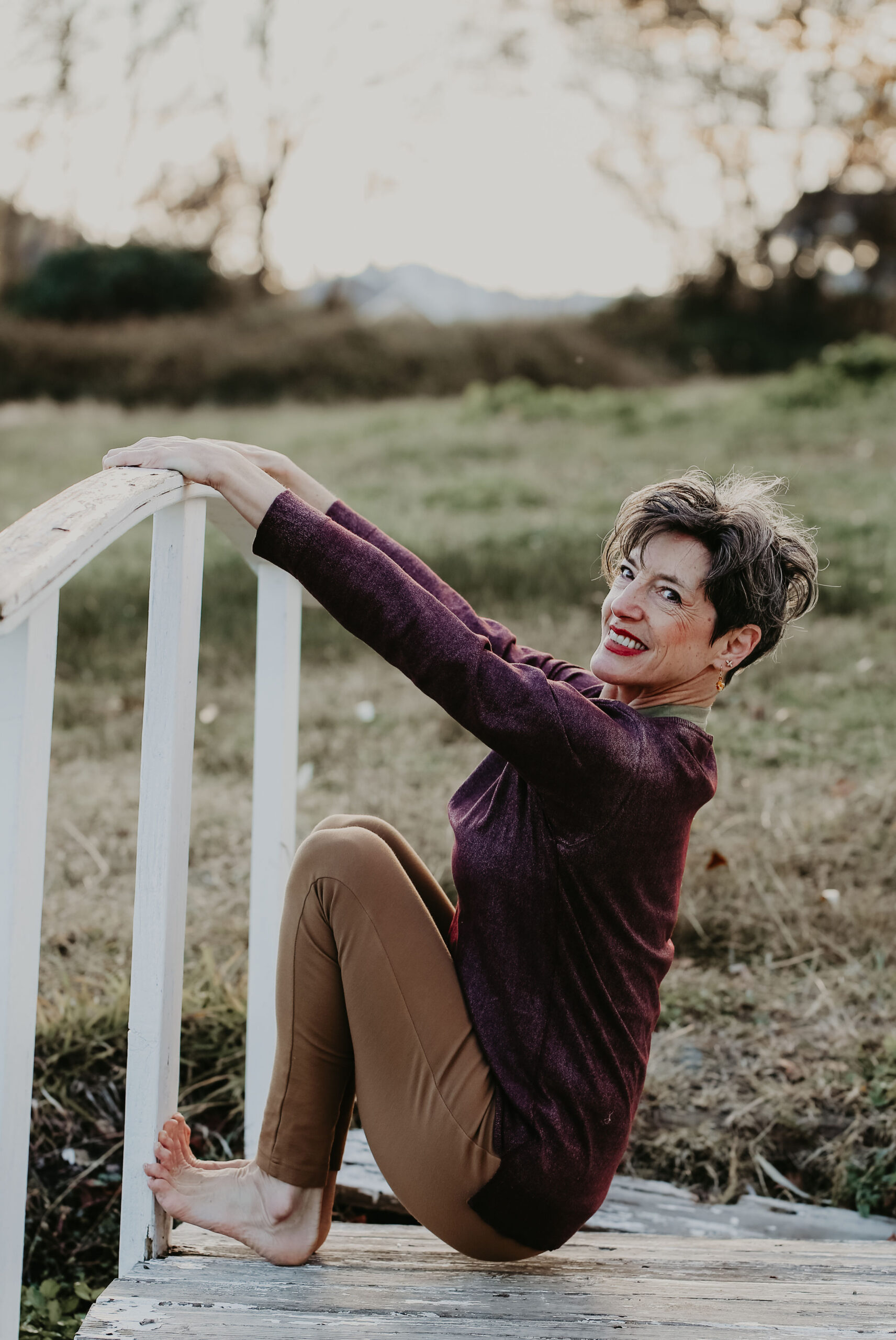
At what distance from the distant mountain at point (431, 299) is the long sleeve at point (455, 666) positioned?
462 inches

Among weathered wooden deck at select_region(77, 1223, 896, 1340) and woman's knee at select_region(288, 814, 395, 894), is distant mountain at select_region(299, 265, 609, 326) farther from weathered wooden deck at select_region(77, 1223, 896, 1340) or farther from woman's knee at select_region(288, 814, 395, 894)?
weathered wooden deck at select_region(77, 1223, 896, 1340)

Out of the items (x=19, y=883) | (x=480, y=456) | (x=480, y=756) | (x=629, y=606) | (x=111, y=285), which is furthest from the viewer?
(x=111, y=285)

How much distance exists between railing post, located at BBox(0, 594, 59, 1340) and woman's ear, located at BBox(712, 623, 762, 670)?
874 mm

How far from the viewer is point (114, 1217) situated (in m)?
2.27

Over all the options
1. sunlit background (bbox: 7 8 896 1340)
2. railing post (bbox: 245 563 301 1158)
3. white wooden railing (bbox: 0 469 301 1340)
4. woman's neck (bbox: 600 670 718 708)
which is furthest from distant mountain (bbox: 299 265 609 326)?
woman's neck (bbox: 600 670 718 708)

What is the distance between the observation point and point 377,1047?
1.54 m

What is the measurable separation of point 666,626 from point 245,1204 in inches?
37.7

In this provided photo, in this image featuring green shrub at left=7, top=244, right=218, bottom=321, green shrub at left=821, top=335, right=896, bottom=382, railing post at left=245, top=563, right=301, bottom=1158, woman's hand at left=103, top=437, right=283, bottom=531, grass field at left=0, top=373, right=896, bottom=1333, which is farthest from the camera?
green shrub at left=7, top=244, right=218, bottom=321

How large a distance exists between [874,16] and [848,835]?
32.7 ft

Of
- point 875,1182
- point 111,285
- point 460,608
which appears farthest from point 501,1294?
point 111,285

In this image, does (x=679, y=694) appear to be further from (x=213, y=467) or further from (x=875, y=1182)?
(x=875, y=1182)

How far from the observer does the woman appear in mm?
1459

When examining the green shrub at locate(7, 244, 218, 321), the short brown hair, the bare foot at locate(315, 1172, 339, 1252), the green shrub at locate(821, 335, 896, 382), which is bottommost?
the bare foot at locate(315, 1172, 339, 1252)

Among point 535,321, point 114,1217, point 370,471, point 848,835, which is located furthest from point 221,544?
point 535,321
